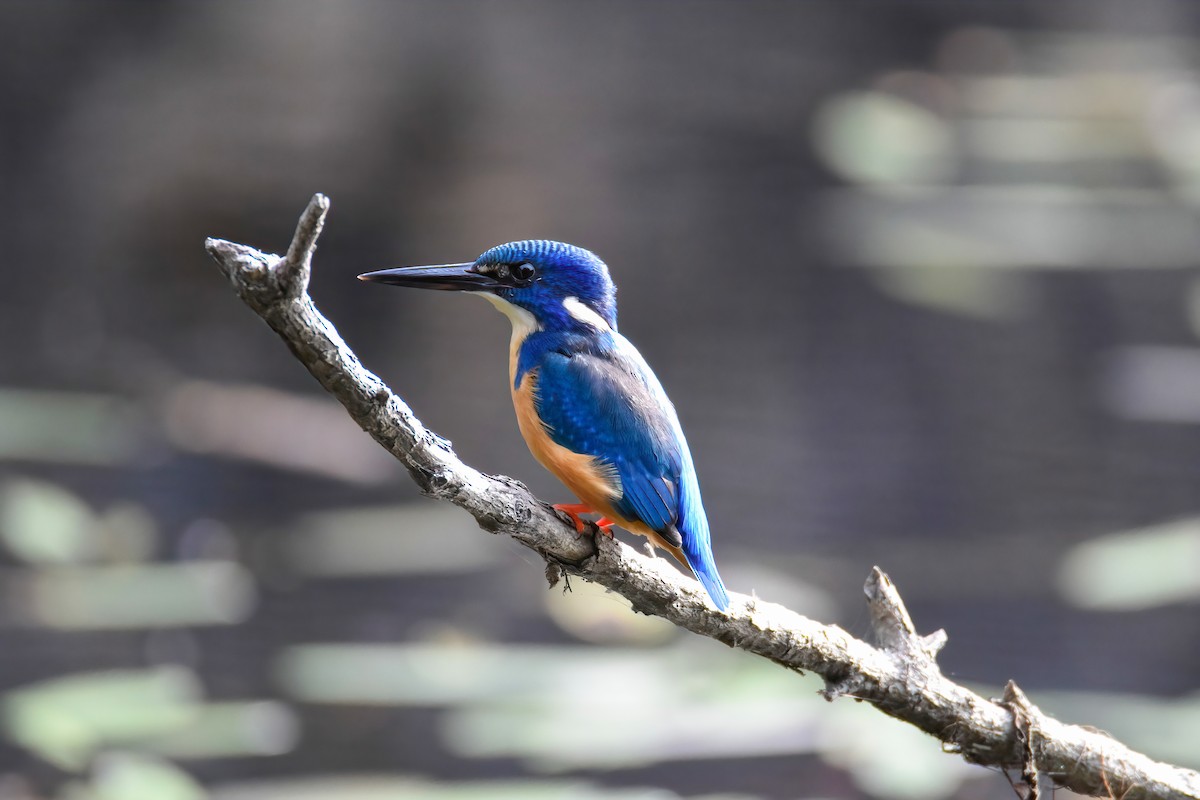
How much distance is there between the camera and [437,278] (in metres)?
2.23

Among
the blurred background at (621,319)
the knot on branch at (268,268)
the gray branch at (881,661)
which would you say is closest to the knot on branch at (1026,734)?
the gray branch at (881,661)

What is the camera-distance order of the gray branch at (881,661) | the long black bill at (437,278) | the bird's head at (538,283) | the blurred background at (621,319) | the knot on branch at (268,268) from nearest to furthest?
the knot on branch at (268,268), the gray branch at (881,661), the long black bill at (437,278), the bird's head at (538,283), the blurred background at (621,319)

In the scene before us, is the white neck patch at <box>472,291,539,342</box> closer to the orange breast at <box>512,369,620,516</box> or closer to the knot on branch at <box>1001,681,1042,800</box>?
the orange breast at <box>512,369,620,516</box>

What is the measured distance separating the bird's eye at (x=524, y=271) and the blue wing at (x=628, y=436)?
0.58 feet

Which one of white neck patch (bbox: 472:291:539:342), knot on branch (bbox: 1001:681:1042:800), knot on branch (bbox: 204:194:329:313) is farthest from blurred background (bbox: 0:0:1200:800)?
knot on branch (bbox: 204:194:329:313)

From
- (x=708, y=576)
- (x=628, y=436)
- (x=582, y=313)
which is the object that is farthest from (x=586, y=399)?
(x=708, y=576)

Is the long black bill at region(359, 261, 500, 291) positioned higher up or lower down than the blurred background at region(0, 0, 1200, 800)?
lower down

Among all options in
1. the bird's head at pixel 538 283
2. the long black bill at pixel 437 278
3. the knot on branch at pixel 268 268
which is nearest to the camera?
the knot on branch at pixel 268 268

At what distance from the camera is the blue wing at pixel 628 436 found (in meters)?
2.14

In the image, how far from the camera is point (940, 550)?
14.4 ft

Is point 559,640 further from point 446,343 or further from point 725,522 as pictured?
point 446,343

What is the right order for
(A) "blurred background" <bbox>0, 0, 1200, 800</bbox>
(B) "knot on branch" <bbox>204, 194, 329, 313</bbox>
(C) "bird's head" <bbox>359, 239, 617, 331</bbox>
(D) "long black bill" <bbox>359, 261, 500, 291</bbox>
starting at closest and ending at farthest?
(B) "knot on branch" <bbox>204, 194, 329, 313</bbox>, (D) "long black bill" <bbox>359, 261, 500, 291</bbox>, (C) "bird's head" <bbox>359, 239, 617, 331</bbox>, (A) "blurred background" <bbox>0, 0, 1200, 800</bbox>

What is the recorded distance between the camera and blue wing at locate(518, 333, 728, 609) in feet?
7.01

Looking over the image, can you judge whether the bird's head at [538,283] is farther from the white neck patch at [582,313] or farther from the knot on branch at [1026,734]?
the knot on branch at [1026,734]
